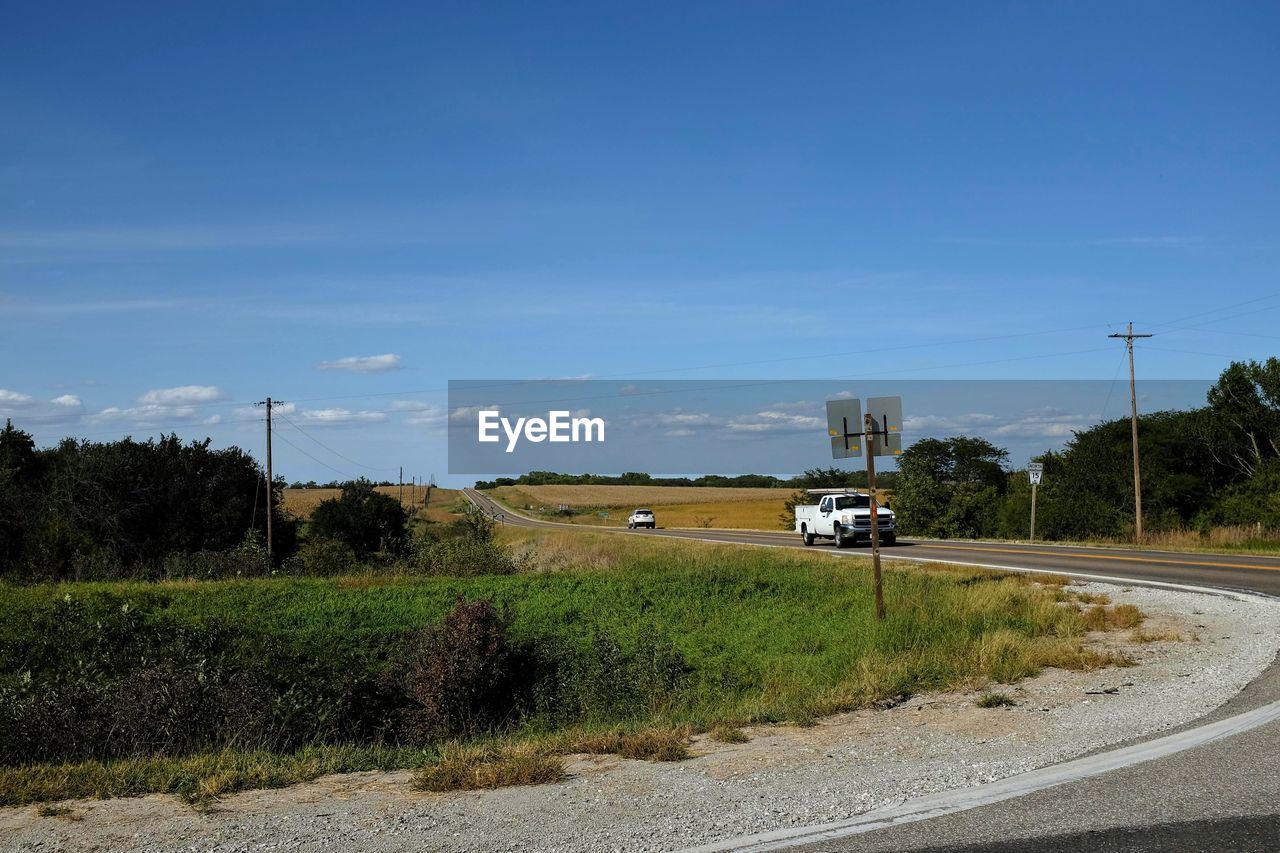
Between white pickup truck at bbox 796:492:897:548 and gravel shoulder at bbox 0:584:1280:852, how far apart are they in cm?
2779

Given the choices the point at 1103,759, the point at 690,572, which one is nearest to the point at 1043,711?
the point at 1103,759

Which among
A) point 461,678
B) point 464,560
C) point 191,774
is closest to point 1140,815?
point 191,774

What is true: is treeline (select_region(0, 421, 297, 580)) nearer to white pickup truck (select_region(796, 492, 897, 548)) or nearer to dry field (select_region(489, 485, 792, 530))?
white pickup truck (select_region(796, 492, 897, 548))

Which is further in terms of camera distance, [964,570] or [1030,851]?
[964,570]

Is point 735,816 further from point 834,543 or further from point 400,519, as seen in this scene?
point 400,519

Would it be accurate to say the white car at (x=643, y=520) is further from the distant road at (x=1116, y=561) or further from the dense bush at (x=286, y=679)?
the dense bush at (x=286, y=679)

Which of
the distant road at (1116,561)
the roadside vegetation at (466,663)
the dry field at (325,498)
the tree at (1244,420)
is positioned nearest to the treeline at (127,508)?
the roadside vegetation at (466,663)

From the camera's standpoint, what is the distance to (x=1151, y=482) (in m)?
50.4

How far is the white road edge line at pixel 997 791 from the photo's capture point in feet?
19.4

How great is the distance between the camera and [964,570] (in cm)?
2552

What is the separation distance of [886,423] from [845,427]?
64cm

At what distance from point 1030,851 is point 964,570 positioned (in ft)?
68.4

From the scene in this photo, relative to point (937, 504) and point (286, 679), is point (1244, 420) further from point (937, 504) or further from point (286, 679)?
point (286, 679)

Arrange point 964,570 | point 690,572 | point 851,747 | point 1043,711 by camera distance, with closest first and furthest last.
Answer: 1. point 851,747
2. point 1043,711
3. point 964,570
4. point 690,572
